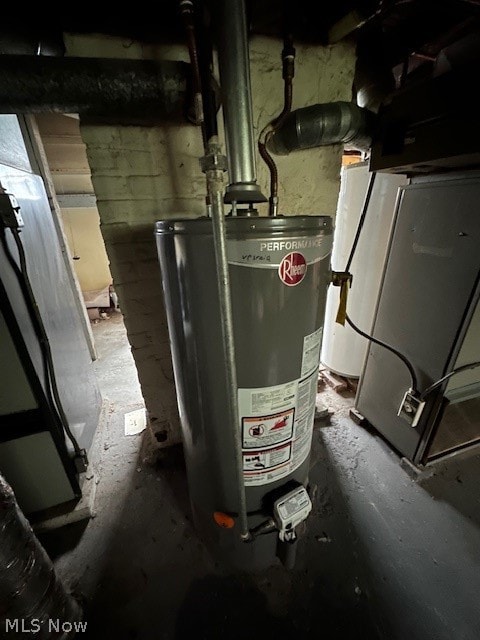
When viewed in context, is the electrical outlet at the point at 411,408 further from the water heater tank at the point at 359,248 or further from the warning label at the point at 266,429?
the warning label at the point at 266,429

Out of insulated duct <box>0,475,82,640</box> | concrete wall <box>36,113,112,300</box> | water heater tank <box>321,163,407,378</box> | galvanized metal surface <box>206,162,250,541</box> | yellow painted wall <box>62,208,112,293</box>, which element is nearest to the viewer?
galvanized metal surface <box>206,162,250,541</box>

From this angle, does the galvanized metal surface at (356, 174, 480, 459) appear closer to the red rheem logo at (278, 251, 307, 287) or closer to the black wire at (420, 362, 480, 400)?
the black wire at (420, 362, 480, 400)

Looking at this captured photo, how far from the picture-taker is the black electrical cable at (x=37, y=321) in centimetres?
95

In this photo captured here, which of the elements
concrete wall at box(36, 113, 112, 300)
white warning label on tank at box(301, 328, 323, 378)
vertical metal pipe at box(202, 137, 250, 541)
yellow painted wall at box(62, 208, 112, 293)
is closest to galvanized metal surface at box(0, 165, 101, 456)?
vertical metal pipe at box(202, 137, 250, 541)

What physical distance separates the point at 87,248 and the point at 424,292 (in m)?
5.14

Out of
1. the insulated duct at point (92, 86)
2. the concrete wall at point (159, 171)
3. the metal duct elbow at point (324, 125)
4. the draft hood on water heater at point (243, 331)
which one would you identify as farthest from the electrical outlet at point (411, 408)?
the insulated duct at point (92, 86)

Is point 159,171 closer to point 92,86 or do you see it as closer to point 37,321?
point 92,86

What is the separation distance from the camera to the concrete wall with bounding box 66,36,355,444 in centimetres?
101

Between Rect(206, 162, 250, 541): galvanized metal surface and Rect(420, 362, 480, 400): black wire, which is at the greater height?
Rect(206, 162, 250, 541): galvanized metal surface

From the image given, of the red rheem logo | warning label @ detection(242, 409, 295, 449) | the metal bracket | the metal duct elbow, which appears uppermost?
the metal duct elbow

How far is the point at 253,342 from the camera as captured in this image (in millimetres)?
642

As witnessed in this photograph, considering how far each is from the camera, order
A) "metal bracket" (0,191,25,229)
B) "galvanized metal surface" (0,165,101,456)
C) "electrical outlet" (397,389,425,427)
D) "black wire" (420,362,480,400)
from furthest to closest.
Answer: "electrical outlet" (397,389,425,427) < "black wire" (420,362,480,400) < "galvanized metal surface" (0,165,101,456) < "metal bracket" (0,191,25,229)

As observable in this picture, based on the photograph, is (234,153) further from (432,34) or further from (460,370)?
(460,370)

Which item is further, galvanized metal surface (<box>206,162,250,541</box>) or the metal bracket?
the metal bracket
